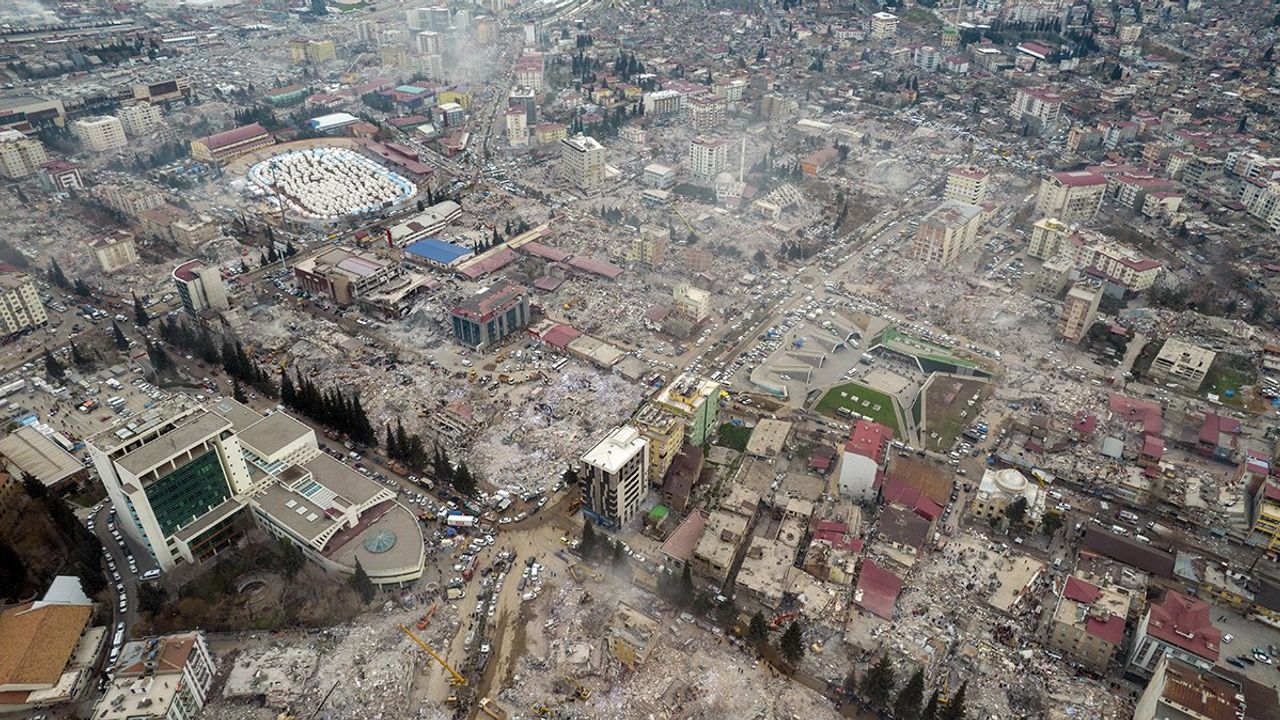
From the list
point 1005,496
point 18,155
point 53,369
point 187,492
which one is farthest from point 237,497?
point 18,155

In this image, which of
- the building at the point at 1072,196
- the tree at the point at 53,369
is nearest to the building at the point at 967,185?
the building at the point at 1072,196

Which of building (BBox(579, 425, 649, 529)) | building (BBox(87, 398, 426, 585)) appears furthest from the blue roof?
building (BBox(579, 425, 649, 529))

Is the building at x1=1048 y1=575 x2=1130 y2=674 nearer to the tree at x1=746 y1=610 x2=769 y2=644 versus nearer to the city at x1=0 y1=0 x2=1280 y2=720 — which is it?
the city at x1=0 y1=0 x2=1280 y2=720

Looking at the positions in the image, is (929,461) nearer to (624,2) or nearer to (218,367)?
(218,367)

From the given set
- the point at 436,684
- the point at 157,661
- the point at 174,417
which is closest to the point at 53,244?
the point at 174,417

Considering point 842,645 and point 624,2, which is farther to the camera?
point 624,2

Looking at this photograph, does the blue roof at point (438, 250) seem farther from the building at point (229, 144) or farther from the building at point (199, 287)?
the building at point (229, 144)

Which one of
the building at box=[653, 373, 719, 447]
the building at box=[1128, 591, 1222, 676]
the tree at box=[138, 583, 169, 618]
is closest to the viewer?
the building at box=[1128, 591, 1222, 676]
